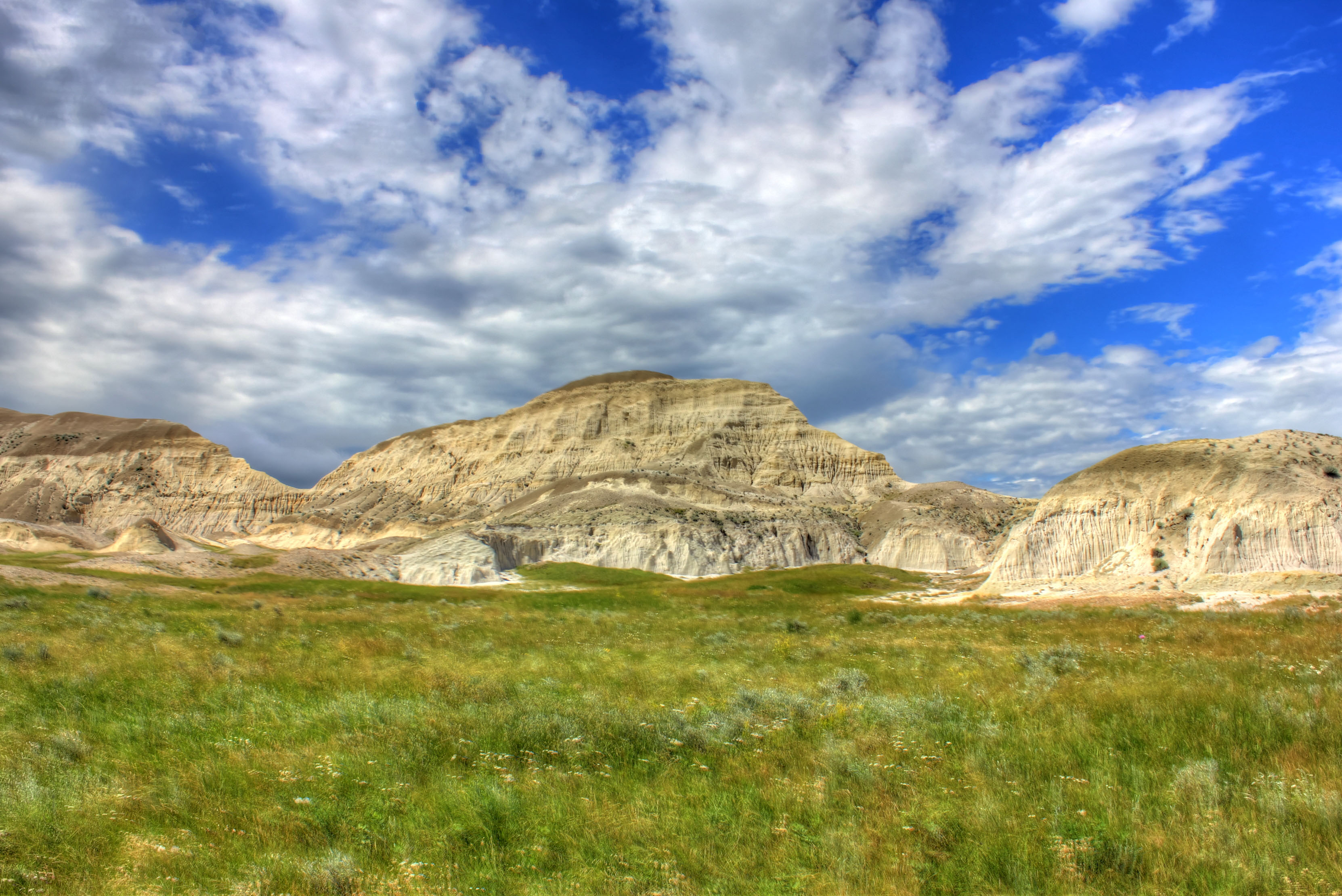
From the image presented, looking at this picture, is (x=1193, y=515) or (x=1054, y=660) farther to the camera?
(x=1193, y=515)

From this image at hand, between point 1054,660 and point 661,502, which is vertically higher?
Result: point 661,502

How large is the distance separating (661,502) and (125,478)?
360 ft

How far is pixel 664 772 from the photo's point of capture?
5.94m

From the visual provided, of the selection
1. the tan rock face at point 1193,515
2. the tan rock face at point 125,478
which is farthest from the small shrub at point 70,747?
the tan rock face at point 125,478

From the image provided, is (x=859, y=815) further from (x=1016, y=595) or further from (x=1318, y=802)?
(x=1016, y=595)

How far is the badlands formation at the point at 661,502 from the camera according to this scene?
4100cm

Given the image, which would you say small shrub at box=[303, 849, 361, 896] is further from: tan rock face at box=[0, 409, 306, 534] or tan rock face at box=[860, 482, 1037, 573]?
tan rock face at box=[0, 409, 306, 534]

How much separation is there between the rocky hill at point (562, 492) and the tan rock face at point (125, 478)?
33cm

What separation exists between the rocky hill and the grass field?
56.9 meters

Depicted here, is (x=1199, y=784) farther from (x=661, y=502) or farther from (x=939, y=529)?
(x=661, y=502)

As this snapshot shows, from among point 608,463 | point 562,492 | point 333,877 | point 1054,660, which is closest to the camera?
point 333,877

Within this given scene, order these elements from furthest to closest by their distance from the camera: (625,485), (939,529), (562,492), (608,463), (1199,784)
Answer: (608,463) → (562,492) → (625,485) → (939,529) → (1199,784)

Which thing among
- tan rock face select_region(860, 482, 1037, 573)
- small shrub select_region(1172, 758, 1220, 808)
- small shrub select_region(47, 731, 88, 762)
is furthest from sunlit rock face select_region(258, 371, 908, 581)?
small shrub select_region(1172, 758, 1220, 808)

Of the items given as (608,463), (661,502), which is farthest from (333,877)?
(608,463)
